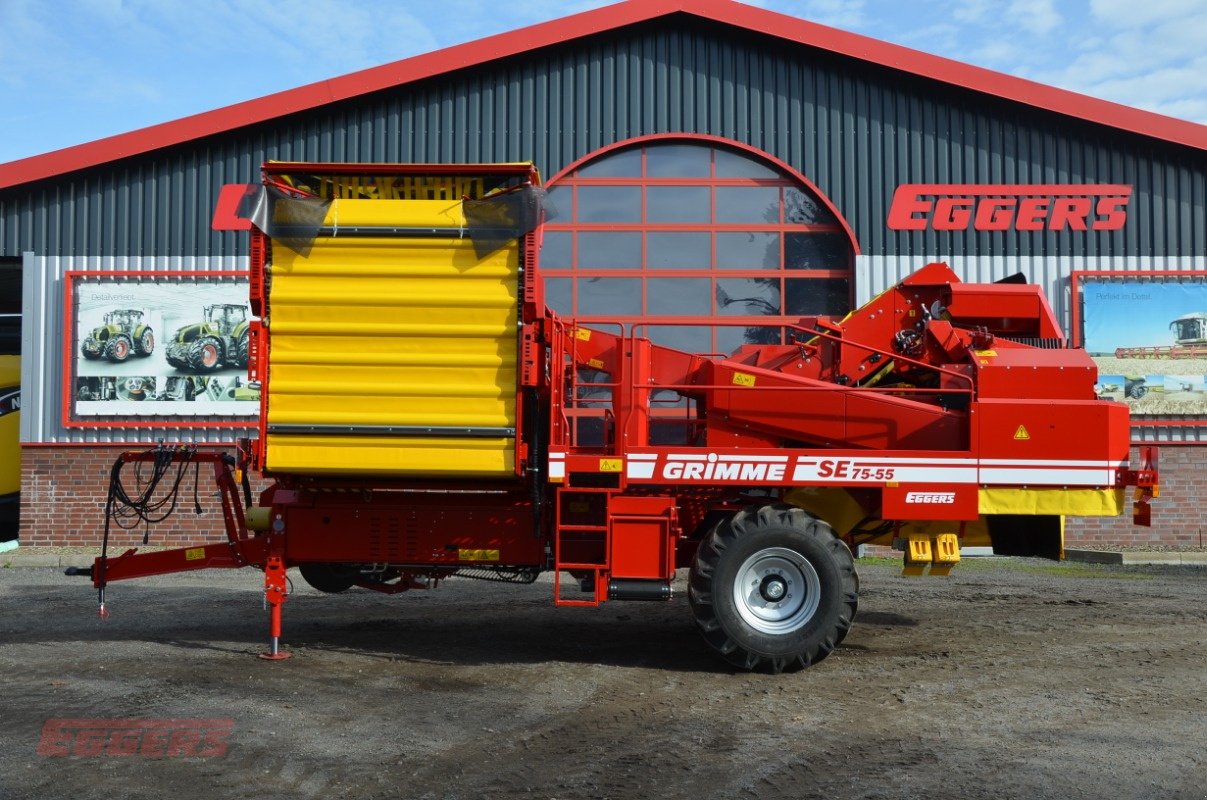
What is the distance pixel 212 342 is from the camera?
16.1 metres

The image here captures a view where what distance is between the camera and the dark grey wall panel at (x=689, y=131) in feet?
51.8

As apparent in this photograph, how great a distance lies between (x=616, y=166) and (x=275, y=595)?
989cm

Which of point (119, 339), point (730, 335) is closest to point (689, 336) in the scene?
point (730, 335)

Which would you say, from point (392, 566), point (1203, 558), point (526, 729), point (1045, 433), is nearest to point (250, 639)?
point (392, 566)

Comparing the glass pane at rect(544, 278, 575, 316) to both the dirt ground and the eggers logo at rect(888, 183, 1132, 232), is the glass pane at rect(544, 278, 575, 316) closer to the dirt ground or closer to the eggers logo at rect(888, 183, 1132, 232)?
the eggers logo at rect(888, 183, 1132, 232)

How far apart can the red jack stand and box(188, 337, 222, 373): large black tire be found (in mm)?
8771

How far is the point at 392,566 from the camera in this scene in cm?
809

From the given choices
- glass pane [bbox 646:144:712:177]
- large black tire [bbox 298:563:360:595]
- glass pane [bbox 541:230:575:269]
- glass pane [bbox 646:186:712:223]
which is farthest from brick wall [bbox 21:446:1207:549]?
large black tire [bbox 298:563:360:595]

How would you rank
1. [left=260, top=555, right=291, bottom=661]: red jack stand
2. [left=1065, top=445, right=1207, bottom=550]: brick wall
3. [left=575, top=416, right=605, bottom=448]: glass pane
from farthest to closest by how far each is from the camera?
[left=1065, top=445, right=1207, bottom=550]: brick wall → [left=575, top=416, right=605, bottom=448]: glass pane → [left=260, top=555, right=291, bottom=661]: red jack stand

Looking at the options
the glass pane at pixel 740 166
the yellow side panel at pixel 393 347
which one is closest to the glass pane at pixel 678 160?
the glass pane at pixel 740 166

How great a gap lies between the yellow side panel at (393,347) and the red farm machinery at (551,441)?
1 centimetres

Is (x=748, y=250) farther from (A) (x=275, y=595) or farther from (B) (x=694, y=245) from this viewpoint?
(A) (x=275, y=595)

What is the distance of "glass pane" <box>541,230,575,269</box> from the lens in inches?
632

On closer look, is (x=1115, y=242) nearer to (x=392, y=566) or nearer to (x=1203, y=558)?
(x=1203, y=558)
